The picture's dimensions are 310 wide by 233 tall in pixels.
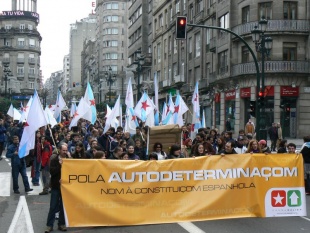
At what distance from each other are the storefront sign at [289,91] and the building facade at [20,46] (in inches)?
2936

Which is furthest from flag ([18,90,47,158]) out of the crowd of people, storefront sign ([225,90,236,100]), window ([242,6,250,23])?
storefront sign ([225,90,236,100])

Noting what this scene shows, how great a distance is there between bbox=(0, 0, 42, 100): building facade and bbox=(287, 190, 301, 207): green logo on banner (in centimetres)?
9686

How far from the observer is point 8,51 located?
339 feet

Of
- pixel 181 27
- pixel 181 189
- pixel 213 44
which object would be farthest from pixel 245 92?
pixel 181 189

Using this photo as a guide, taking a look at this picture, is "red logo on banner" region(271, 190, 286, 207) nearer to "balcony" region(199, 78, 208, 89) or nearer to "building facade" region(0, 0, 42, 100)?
"balcony" region(199, 78, 208, 89)

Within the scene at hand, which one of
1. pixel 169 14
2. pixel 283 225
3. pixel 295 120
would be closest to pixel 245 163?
pixel 283 225

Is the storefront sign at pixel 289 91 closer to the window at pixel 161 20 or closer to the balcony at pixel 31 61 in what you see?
the window at pixel 161 20

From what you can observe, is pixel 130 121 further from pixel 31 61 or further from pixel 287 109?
pixel 31 61

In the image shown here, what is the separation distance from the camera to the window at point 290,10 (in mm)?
36469

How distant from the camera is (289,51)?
36.6 meters

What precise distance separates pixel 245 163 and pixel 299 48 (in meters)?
29.0

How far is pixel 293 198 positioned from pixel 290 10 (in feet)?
97.0

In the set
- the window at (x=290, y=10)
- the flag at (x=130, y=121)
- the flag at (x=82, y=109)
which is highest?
the window at (x=290, y=10)

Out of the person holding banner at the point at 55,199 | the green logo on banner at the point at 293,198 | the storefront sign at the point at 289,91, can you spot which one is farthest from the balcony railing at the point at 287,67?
the person holding banner at the point at 55,199
